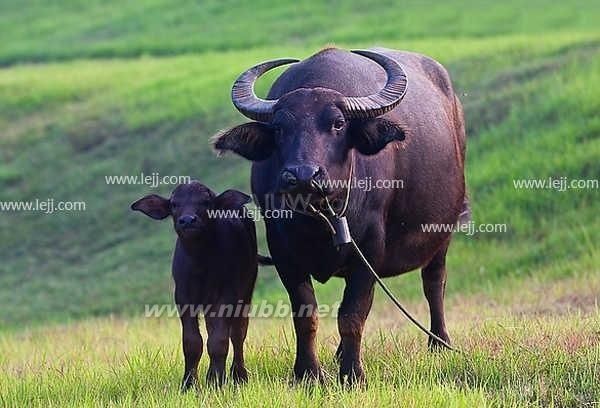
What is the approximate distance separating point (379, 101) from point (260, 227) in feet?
30.6

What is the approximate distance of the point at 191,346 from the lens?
6723mm

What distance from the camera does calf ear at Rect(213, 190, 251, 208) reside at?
6859 mm

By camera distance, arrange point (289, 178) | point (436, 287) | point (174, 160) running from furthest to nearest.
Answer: point (174, 160) → point (436, 287) → point (289, 178)

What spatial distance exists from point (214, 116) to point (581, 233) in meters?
9.10

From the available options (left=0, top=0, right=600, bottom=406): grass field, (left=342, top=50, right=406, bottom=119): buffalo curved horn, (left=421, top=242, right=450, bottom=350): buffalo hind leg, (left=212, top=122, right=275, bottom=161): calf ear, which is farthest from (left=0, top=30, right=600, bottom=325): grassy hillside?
(left=212, top=122, right=275, bottom=161): calf ear

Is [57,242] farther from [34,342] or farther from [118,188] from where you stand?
[34,342]

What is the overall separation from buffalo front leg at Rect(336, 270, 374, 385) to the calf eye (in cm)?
89

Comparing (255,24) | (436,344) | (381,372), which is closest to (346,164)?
(381,372)

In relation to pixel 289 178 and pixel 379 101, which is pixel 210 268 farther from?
pixel 379 101

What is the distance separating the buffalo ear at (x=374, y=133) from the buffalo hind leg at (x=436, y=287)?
2.19 meters

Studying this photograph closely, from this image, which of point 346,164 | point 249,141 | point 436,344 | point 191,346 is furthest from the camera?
point 436,344

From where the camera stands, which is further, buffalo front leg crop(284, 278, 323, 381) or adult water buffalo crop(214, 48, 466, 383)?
buffalo front leg crop(284, 278, 323, 381)

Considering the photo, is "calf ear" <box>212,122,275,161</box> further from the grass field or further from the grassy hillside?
the grassy hillside

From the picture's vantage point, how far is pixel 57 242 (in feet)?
57.8
